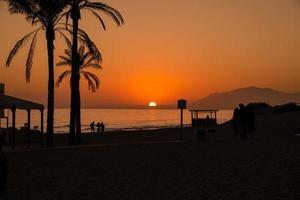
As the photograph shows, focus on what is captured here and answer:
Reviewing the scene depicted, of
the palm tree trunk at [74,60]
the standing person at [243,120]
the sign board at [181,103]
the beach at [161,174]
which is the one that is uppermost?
the palm tree trunk at [74,60]

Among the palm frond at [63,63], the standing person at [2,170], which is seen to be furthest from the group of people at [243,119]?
the palm frond at [63,63]

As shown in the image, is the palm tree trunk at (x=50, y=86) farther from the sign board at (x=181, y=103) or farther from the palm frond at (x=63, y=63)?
the palm frond at (x=63, y=63)

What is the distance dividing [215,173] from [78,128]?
2463 centimetres

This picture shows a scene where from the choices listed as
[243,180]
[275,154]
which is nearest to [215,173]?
[243,180]

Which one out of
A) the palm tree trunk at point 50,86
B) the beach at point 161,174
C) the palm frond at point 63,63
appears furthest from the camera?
the palm frond at point 63,63

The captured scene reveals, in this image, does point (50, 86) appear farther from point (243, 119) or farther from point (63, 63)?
point (63, 63)

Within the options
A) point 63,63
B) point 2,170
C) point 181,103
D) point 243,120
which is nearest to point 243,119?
point 243,120

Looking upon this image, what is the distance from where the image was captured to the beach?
11.1 meters

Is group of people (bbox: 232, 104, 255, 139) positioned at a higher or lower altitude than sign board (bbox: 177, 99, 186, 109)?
lower

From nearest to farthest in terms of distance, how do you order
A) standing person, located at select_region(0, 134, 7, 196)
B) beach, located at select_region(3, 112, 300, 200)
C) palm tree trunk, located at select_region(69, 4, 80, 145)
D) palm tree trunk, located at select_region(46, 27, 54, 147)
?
beach, located at select_region(3, 112, 300, 200) → standing person, located at select_region(0, 134, 7, 196) → palm tree trunk, located at select_region(46, 27, 54, 147) → palm tree trunk, located at select_region(69, 4, 80, 145)

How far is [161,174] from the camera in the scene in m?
13.9

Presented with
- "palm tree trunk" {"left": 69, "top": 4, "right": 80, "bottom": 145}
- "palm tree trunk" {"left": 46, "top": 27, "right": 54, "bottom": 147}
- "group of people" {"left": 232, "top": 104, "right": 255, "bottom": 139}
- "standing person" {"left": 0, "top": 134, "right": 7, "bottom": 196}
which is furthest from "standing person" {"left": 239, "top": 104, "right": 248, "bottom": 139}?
"standing person" {"left": 0, "top": 134, "right": 7, "bottom": 196}

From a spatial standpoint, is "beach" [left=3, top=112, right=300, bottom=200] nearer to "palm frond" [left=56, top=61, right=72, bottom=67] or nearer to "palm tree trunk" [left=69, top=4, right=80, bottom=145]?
"palm tree trunk" [left=69, top=4, right=80, bottom=145]

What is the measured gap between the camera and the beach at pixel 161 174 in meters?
11.1
